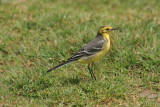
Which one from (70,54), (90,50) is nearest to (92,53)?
(90,50)

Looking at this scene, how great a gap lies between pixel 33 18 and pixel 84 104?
4.77 m

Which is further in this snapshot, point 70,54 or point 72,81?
point 70,54

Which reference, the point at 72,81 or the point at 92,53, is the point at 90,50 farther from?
the point at 72,81

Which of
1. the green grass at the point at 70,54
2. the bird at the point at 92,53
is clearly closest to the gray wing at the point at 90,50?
the bird at the point at 92,53

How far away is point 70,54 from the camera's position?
7.13 m

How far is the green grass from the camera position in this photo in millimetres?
5414

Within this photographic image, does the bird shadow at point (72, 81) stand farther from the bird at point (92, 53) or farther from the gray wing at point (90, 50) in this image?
the gray wing at point (90, 50)

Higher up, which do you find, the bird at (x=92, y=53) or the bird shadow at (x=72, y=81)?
the bird at (x=92, y=53)

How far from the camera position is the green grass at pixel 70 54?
5414mm

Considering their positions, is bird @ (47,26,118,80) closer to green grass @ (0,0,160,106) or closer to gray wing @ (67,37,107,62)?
gray wing @ (67,37,107,62)

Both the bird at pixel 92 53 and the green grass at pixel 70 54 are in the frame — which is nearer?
the green grass at pixel 70 54

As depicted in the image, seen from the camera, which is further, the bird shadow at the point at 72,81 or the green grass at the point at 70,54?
the bird shadow at the point at 72,81

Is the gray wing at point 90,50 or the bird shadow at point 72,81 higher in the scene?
the gray wing at point 90,50

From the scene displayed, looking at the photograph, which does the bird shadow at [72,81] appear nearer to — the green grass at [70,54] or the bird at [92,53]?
the green grass at [70,54]
